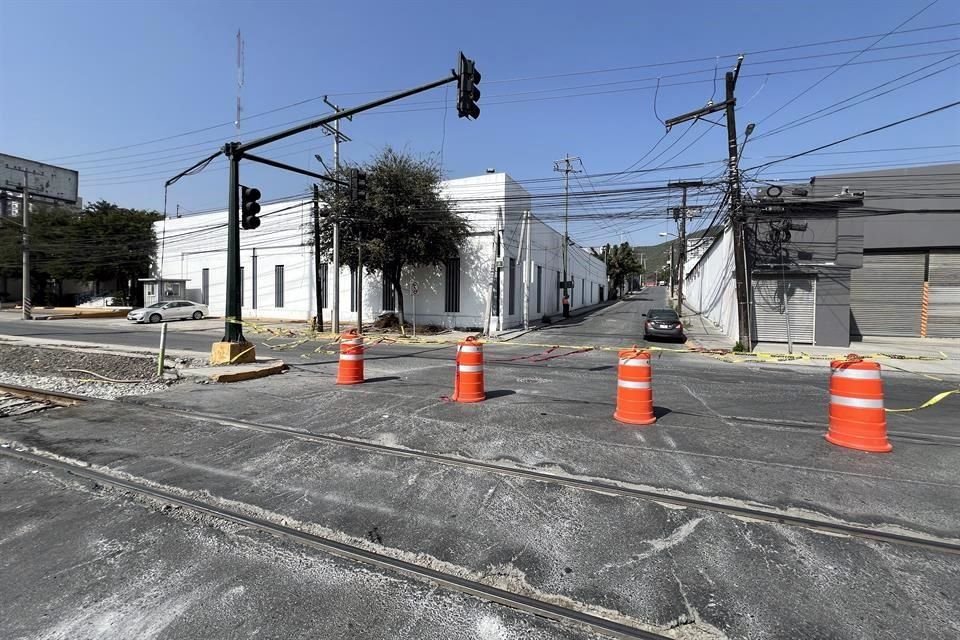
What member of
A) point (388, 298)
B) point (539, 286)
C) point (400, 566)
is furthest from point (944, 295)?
point (388, 298)

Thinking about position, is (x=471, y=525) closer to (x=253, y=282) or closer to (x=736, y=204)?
(x=736, y=204)

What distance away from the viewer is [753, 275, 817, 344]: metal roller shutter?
18478 mm

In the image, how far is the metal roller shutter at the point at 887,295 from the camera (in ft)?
67.7

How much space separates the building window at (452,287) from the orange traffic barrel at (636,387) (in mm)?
19938

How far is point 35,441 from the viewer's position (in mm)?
5844

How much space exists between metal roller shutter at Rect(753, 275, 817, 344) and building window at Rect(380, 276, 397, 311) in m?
19.8

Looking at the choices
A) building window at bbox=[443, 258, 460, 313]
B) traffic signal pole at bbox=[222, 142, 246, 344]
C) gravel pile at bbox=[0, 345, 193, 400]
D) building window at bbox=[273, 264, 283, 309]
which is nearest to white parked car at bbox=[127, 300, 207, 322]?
building window at bbox=[273, 264, 283, 309]

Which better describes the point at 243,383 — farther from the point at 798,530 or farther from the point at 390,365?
the point at 798,530

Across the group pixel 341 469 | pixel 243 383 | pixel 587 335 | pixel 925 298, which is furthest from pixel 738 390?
pixel 925 298

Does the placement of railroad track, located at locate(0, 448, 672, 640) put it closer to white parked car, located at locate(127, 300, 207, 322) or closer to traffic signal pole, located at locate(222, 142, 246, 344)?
traffic signal pole, located at locate(222, 142, 246, 344)

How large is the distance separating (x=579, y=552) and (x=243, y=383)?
29.0 feet

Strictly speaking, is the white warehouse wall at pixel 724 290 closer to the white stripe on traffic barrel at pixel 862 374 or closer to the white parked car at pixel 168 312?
the white stripe on traffic barrel at pixel 862 374

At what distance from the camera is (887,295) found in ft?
69.3

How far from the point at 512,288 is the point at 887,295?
1877 centimetres
